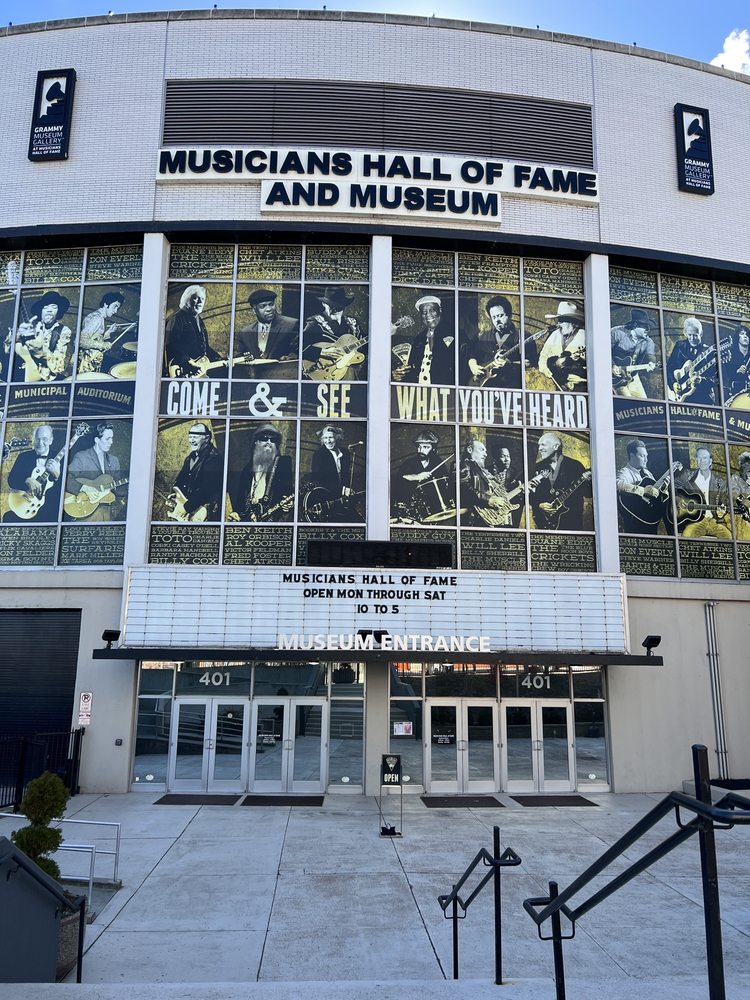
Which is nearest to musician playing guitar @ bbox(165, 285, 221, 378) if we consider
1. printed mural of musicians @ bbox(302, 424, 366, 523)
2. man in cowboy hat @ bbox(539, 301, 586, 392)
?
printed mural of musicians @ bbox(302, 424, 366, 523)

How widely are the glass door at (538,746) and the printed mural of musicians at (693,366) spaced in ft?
31.4

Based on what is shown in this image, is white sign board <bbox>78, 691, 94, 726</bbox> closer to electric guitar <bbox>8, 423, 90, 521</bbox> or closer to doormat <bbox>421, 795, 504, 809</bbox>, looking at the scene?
electric guitar <bbox>8, 423, 90, 521</bbox>

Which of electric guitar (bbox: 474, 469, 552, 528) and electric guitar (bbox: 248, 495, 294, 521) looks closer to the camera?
electric guitar (bbox: 248, 495, 294, 521)

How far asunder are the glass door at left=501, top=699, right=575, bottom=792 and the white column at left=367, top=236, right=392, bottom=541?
5.81 m

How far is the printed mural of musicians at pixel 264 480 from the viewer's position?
19.9 metres

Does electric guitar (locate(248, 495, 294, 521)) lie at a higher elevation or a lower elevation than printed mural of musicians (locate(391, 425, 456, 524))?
lower

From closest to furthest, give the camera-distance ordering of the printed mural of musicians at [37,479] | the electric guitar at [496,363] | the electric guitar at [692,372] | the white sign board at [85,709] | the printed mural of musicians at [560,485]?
the white sign board at [85,709] < the printed mural of musicians at [37,479] < the printed mural of musicians at [560,485] < the electric guitar at [496,363] < the electric guitar at [692,372]

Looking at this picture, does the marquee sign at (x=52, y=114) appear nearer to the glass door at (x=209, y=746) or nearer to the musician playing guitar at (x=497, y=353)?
the musician playing guitar at (x=497, y=353)

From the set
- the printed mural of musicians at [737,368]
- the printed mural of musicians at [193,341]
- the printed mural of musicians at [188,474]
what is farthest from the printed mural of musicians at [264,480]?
the printed mural of musicians at [737,368]

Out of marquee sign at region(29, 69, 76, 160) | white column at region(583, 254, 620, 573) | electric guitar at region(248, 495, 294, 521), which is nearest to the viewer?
electric guitar at region(248, 495, 294, 521)

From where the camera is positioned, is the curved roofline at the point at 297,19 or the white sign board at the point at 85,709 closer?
the white sign board at the point at 85,709

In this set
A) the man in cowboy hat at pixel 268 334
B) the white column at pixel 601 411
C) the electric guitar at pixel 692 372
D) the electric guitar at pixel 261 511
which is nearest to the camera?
the electric guitar at pixel 261 511

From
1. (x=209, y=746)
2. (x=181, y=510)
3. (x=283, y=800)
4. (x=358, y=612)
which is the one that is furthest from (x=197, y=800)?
(x=181, y=510)

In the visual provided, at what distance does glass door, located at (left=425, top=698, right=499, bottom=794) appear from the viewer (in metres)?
18.9
